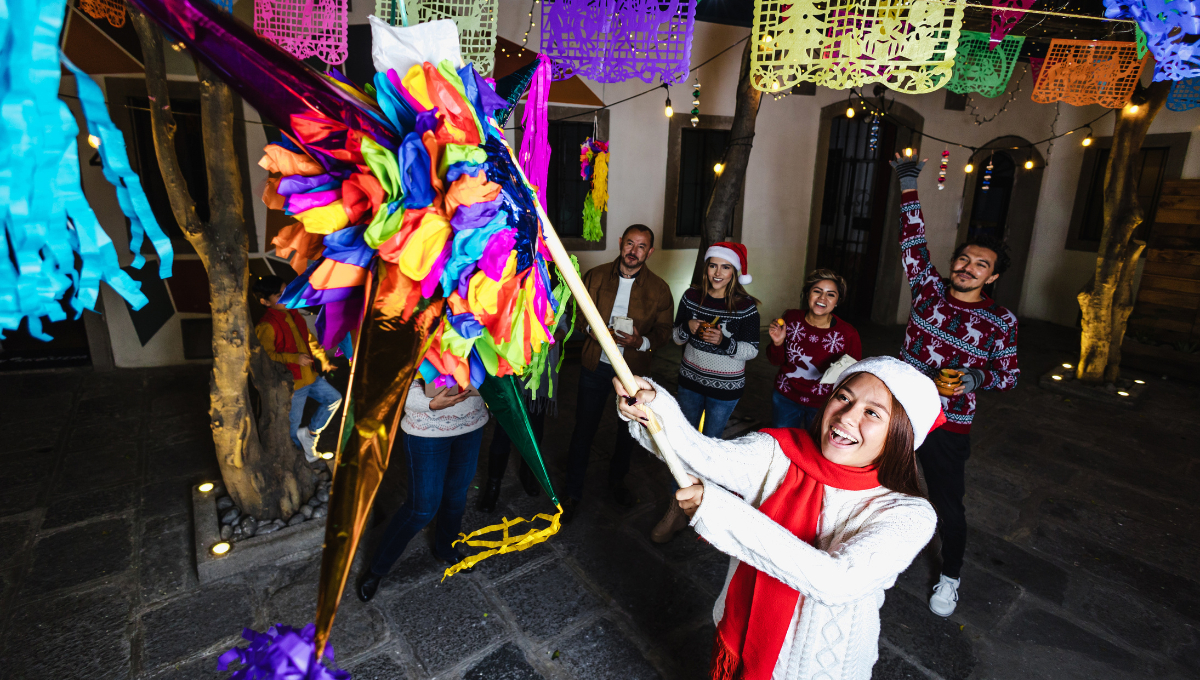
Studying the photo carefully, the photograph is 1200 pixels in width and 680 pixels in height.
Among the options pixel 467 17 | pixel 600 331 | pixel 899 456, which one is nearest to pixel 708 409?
pixel 899 456

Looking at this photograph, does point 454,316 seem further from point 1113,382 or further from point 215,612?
point 1113,382

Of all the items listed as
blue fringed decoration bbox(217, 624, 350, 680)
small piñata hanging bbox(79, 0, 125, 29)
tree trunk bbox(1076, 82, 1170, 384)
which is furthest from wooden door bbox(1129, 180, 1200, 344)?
small piñata hanging bbox(79, 0, 125, 29)

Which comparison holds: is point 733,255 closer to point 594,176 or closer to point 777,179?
point 594,176

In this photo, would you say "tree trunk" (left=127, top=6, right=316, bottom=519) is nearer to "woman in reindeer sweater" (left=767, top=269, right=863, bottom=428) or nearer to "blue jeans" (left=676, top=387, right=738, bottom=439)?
"blue jeans" (left=676, top=387, right=738, bottom=439)

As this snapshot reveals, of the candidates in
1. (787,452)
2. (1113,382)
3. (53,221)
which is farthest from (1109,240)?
(53,221)

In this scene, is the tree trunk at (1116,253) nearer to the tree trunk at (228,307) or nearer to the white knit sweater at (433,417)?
the white knit sweater at (433,417)

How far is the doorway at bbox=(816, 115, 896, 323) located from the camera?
336 inches

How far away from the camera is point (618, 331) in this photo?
3354 mm

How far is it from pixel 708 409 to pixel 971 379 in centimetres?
128

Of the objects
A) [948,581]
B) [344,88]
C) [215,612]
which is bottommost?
[215,612]

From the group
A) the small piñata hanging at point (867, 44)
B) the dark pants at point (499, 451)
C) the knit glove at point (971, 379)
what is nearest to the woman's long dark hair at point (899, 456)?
the small piñata hanging at point (867, 44)

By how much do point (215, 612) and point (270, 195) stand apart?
249 centimetres

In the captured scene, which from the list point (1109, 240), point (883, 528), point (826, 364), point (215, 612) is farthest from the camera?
point (1109, 240)

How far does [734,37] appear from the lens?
681 cm
